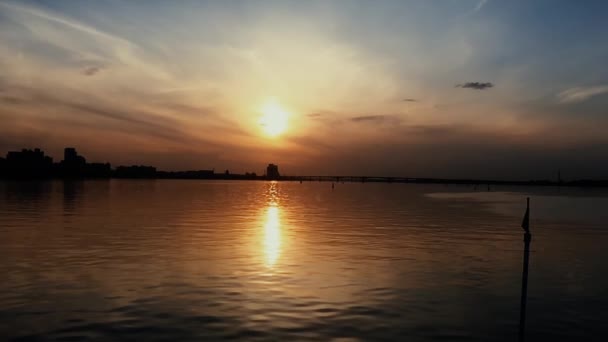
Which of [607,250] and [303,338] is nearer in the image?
Answer: [303,338]

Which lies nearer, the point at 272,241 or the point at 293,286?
the point at 293,286

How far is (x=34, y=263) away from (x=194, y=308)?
13.8m

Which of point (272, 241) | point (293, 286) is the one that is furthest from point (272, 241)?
point (293, 286)

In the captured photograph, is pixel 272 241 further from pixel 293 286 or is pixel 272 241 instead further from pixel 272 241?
pixel 293 286

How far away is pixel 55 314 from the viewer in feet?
58.0

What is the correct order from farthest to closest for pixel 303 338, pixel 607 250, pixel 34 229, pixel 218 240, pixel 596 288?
1. pixel 34 229
2. pixel 218 240
3. pixel 607 250
4. pixel 596 288
5. pixel 303 338

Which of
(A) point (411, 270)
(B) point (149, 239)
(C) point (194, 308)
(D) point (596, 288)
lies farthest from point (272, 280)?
(B) point (149, 239)

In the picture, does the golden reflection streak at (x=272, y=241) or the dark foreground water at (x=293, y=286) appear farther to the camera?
the golden reflection streak at (x=272, y=241)

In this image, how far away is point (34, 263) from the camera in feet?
90.6

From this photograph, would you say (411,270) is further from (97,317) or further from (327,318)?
(97,317)

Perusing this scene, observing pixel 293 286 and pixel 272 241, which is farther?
pixel 272 241

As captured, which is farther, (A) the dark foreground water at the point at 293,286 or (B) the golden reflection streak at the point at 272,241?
(B) the golden reflection streak at the point at 272,241

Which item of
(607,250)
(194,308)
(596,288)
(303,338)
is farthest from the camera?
(607,250)

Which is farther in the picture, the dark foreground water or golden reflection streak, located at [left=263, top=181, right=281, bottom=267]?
golden reflection streak, located at [left=263, top=181, right=281, bottom=267]
